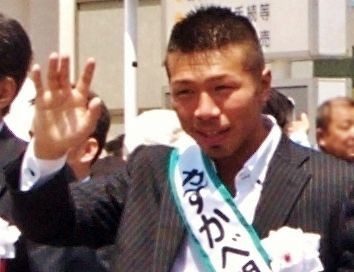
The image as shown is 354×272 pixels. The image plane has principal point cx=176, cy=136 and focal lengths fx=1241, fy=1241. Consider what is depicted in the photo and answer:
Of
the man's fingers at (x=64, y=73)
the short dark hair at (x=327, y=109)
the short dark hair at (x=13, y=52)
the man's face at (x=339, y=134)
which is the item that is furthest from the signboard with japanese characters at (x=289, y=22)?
the man's fingers at (x=64, y=73)

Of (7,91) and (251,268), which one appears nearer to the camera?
(251,268)

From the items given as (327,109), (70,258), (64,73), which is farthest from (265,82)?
(327,109)

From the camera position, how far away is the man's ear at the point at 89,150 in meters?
3.97

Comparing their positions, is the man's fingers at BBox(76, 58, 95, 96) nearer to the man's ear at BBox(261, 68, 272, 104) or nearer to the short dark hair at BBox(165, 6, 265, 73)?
the short dark hair at BBox(165, 6, 265, 73)

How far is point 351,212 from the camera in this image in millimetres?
2654

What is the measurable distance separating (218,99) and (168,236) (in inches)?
13.4

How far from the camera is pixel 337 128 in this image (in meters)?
5.39

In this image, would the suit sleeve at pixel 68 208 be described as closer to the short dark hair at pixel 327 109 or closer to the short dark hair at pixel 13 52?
the short dark hair at pixel 13 52

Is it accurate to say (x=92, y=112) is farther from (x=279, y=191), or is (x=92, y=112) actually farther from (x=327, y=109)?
(x=327, y=109)

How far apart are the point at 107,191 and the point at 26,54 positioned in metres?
0.51

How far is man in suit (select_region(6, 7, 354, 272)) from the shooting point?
262 centimetres

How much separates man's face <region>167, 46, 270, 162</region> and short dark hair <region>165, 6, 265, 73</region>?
0.02 m

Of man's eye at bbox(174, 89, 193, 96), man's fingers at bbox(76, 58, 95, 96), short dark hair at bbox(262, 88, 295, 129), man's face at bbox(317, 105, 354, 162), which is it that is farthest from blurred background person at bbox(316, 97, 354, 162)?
man's fingers at bbox(76, 58, 95, 96)

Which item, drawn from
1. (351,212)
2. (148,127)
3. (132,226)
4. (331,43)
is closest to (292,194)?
(351,212)
